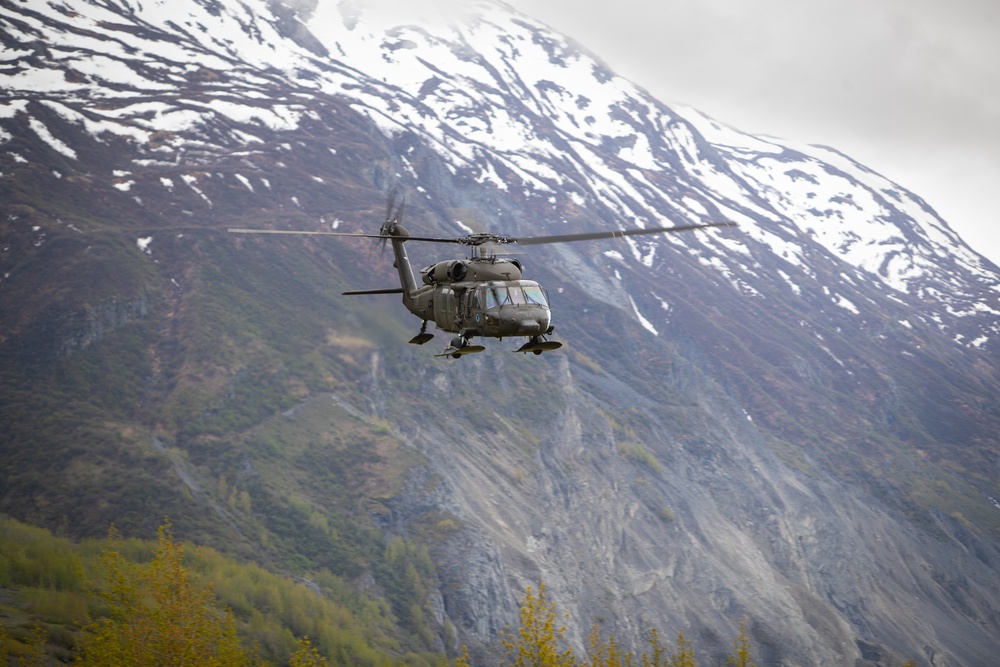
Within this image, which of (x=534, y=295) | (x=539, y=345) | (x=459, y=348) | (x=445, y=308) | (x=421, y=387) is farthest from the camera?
(x=421, y=387)

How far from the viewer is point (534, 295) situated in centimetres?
2917

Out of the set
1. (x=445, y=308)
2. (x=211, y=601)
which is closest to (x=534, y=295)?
(x=445, y=308)

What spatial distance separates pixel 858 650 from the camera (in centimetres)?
11838

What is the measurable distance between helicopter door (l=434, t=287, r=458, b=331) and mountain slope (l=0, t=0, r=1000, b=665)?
59.1 metres

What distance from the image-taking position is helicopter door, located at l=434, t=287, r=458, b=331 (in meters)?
30.3

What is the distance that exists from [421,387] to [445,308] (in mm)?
83685

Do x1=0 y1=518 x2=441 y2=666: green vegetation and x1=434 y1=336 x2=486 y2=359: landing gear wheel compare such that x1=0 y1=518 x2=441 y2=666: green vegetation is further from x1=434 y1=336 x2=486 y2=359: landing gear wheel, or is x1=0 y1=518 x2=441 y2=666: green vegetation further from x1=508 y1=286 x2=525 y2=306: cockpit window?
x1=508 y1=286 x2=525 y2=306: cockpit window

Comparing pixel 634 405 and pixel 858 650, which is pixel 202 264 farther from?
pixel 858 650

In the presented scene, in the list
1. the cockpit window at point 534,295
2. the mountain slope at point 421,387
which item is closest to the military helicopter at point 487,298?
the cockpit window at point 534,295

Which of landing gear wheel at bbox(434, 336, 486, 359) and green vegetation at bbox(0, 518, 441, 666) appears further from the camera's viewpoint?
green vegetation at bbox(0, 518, 441, 666)

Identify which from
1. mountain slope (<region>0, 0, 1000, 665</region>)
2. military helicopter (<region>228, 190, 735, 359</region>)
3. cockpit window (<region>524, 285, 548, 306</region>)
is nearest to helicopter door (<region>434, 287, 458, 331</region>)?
military helicopter (<region>228, 190, 735, 359</region>)

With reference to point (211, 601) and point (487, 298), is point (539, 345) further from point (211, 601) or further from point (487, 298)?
point (211, 601)

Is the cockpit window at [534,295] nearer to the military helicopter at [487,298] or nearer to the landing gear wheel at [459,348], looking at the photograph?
the military helicopter at [487,298]

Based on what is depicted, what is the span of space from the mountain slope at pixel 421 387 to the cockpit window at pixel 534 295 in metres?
62.4
